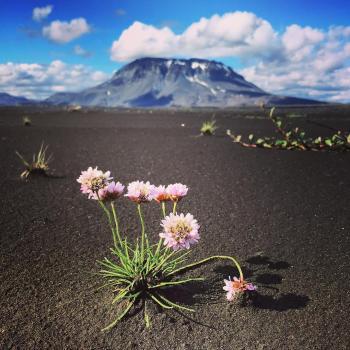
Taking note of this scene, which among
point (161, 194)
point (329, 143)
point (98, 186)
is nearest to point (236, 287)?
point (161, 194)

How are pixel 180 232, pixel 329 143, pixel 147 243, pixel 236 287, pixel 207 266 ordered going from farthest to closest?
pixel 329 143
pixel 207 266
pixel 147 243
pixel 236 287
pixel 180 232

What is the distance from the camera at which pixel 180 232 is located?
189 cm

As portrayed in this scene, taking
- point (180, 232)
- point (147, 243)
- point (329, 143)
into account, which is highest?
point (180, 232)

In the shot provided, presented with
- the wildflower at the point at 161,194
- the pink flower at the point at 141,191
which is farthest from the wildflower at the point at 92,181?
the wildflower at the point at 161,194

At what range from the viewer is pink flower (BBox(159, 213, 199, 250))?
1876 millimetres

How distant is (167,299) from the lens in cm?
216

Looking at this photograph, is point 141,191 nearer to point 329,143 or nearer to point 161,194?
point 161,194

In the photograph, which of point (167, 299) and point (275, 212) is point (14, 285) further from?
point (275, 212)

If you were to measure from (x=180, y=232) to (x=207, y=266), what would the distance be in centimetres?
72

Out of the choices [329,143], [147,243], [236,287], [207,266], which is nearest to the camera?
[236,287]

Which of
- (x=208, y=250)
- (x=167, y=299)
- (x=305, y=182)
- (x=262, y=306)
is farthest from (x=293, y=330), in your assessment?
(x=305, y=182)

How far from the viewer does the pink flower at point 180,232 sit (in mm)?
1876

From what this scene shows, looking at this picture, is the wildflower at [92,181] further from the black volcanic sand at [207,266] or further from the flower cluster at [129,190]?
the black volcanic sand at [207,266]

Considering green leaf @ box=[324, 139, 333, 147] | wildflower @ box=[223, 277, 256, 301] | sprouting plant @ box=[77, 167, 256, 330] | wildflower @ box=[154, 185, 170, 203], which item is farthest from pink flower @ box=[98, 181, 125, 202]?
green leaf @ box=[324, 139, 333, 147]
